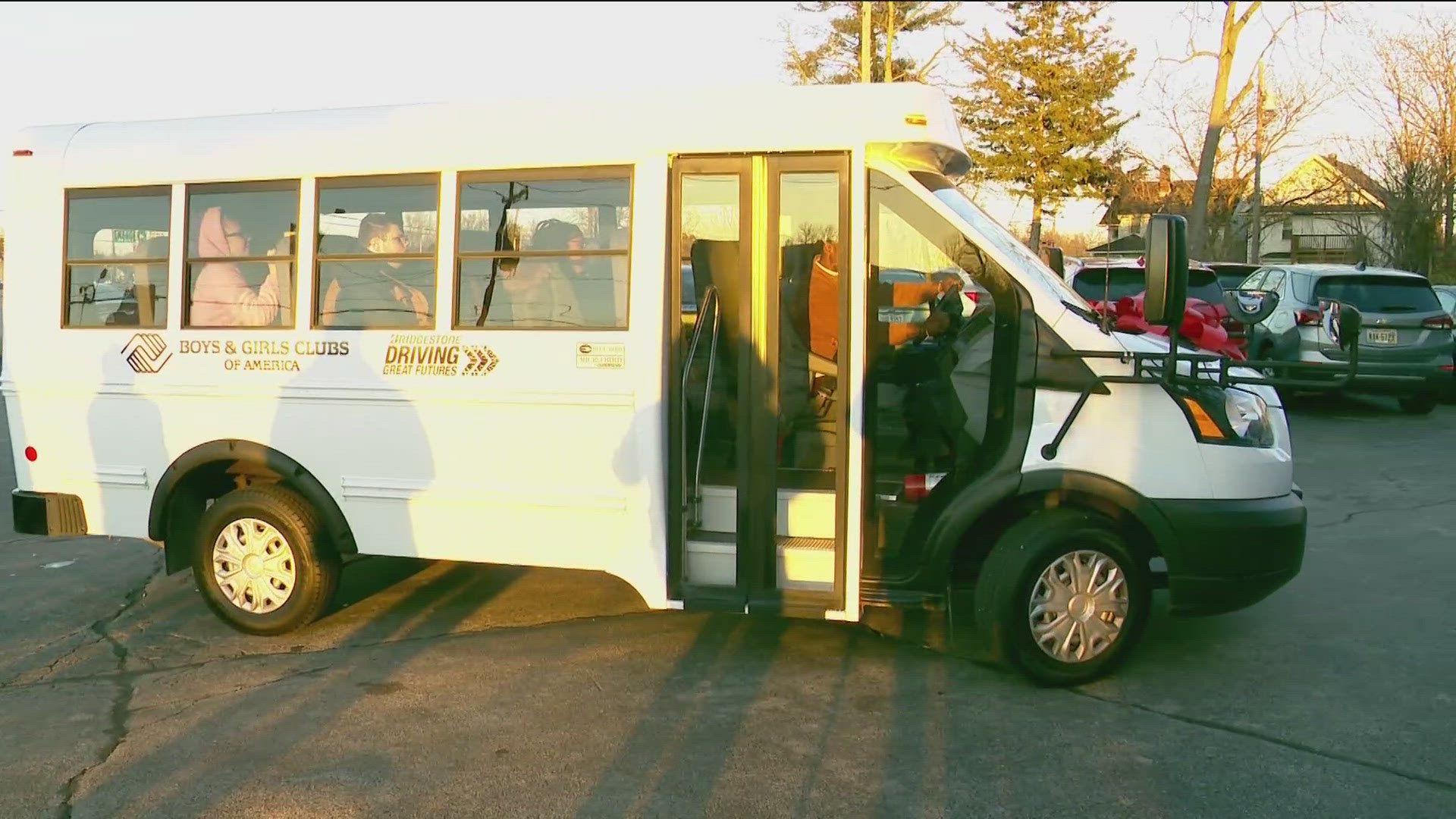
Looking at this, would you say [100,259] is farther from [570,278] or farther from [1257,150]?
[1257,150]

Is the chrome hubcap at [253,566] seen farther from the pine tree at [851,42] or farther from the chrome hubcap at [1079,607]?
the pine tree at [851,42]

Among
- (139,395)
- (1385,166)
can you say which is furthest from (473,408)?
(1385,166)

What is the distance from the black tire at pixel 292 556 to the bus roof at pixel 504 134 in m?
1.66

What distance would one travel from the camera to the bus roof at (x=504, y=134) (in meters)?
5.09

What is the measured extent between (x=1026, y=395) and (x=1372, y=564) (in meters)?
3.60

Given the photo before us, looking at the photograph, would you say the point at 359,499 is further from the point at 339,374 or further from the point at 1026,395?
the point at 1026,395

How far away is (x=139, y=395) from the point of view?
6.14m

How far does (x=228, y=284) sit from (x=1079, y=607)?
446cm

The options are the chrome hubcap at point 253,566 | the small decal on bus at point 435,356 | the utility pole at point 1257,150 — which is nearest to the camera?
the small decal on bus at point 435,356

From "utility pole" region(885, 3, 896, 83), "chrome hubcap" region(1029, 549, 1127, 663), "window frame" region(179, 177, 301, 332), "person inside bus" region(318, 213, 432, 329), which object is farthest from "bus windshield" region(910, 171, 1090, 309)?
"utility pole" region(885, 3, 896, 83)

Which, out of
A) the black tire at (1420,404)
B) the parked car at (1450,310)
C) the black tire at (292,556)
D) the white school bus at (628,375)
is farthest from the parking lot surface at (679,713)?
the parked car at (1450,310)

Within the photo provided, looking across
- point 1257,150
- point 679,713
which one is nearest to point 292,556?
point 679,713

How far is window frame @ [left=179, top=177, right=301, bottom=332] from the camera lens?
230 inches

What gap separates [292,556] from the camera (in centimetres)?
604
